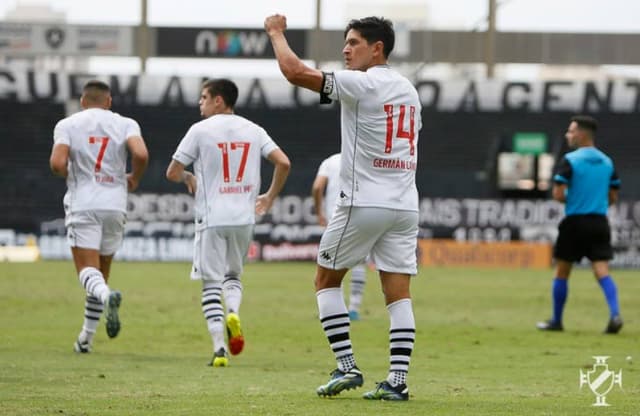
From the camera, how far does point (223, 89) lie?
37.6ft

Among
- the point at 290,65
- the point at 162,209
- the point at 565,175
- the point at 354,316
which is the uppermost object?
the point at 290,65

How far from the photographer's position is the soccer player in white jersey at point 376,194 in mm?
8344

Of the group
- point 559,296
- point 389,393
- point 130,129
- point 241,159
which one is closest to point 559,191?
point 559,296

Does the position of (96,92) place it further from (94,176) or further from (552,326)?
(552,326)

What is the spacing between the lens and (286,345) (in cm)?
1325

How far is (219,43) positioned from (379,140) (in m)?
33.6

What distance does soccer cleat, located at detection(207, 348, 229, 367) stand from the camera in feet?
35.9

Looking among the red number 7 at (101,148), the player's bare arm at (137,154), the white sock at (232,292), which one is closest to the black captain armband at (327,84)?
the white sock at (232,292)

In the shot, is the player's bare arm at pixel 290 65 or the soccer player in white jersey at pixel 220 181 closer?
the player's bare arm at pixel 290 65

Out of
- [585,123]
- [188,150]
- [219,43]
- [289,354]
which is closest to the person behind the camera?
[188,150]

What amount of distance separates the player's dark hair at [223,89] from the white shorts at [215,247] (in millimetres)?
1000

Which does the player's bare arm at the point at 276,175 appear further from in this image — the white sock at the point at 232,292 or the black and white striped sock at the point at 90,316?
the black and white striped sock at the point at 90,316

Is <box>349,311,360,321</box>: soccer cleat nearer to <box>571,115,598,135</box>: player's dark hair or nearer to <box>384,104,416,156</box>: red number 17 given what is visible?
<box>571,115,598,135</box>: player's dark hair

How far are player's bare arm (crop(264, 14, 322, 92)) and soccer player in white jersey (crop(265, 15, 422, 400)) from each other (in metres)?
0.28
